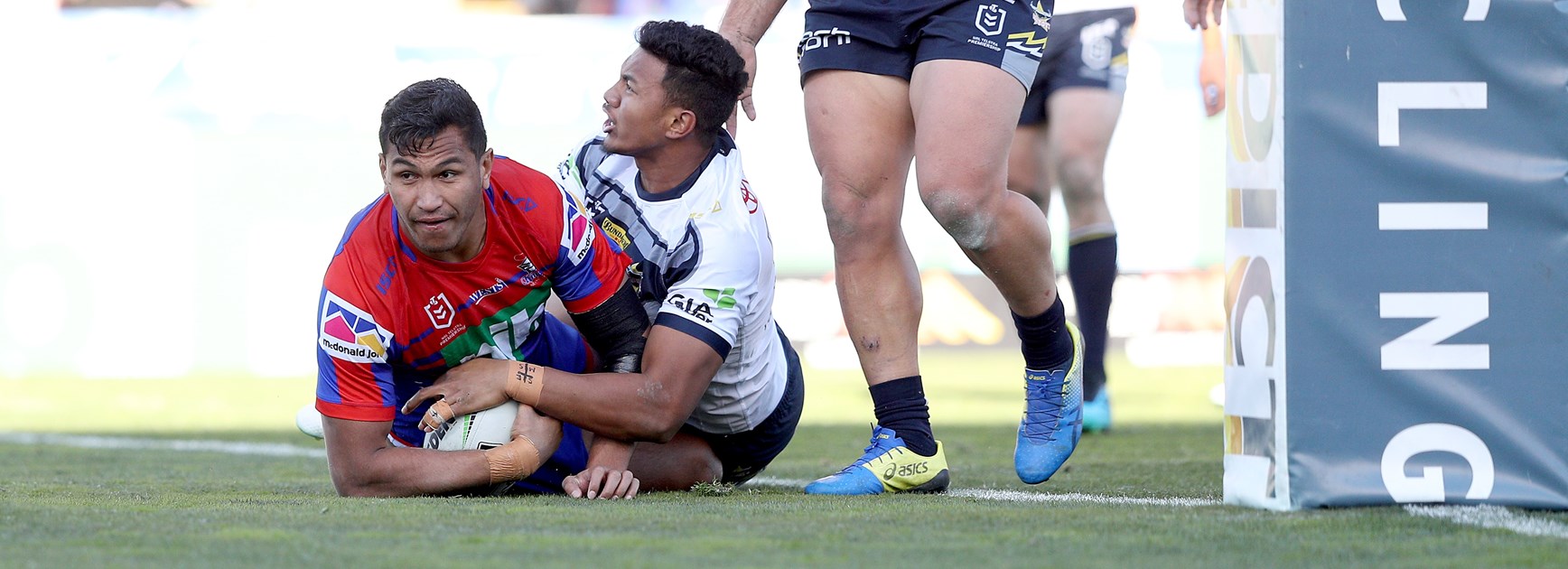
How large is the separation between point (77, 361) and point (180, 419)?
4345 millimetres

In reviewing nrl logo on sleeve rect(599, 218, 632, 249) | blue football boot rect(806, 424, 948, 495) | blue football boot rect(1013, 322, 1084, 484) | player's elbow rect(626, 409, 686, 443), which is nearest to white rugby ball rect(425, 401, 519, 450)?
player's elbow rect(626, 409, 686, 443)

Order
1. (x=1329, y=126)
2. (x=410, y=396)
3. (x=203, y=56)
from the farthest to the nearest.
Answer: (x=203, y=56), (x=410, y=396), (x=1329, y=126)

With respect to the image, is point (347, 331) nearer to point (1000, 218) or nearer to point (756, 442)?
point (756, 442)

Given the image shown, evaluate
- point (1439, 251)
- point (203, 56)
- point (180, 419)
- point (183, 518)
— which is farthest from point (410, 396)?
point (203, 56)

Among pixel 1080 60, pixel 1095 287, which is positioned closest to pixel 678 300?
pixel 1095 287

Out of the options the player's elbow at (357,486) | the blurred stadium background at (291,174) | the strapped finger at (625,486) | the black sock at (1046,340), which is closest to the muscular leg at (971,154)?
the black sock at (1046,340)

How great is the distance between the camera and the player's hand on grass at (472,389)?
3.11m

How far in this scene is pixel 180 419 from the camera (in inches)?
257

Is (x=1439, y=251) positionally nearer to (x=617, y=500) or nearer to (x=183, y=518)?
(x=617, y=500)

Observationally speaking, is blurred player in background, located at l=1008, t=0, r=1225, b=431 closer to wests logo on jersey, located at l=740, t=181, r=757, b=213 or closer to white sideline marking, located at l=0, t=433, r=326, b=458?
wests logo on jersey, located at l=740, t=181, r=757, b=213

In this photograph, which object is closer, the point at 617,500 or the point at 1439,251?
the point at 1439,251

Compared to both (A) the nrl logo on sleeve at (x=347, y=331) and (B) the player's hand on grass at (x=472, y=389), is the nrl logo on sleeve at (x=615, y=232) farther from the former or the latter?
(A) the nrl logo on sleeve at (x=347, y=331)

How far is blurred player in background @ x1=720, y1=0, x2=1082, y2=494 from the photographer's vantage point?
313 centimetres

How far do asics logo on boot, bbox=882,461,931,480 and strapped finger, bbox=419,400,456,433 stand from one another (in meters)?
0.86
